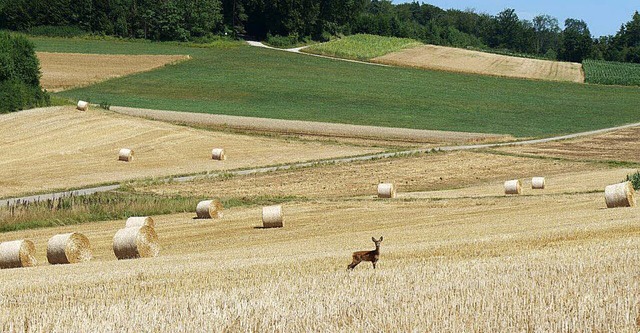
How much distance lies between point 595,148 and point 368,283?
50.5 metres

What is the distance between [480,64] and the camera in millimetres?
133125

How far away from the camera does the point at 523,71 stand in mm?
127562

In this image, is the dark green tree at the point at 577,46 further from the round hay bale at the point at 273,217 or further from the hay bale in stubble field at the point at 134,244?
the hay bale in stubble field at the point at 134,244

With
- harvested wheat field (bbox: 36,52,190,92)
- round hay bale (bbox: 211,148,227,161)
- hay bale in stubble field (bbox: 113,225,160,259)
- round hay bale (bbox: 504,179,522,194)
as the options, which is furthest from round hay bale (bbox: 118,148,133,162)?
harvested wheat field (bbox: 36,52,190,92)

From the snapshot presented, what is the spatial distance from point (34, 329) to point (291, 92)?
84.9 m

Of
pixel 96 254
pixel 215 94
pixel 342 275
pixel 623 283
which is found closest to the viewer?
pixel 623 283

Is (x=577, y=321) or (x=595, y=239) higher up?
(x=577, y=321)

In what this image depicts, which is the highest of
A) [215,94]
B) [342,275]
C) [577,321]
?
[577,321]

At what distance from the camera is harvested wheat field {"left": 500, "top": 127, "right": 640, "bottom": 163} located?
55844 mm

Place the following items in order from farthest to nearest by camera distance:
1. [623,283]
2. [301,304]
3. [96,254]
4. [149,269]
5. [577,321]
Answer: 1. [96,254]
2. [149,269]
3. [623,283]
4. [301,304]
5. [577,321]

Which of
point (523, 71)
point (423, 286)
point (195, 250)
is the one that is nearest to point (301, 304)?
point (423, 286)

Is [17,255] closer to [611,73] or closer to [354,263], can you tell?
[354,263]

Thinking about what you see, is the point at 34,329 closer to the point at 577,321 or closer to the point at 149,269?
the point at 577,321

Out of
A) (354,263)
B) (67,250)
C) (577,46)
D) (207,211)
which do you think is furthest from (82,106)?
(577,46)
